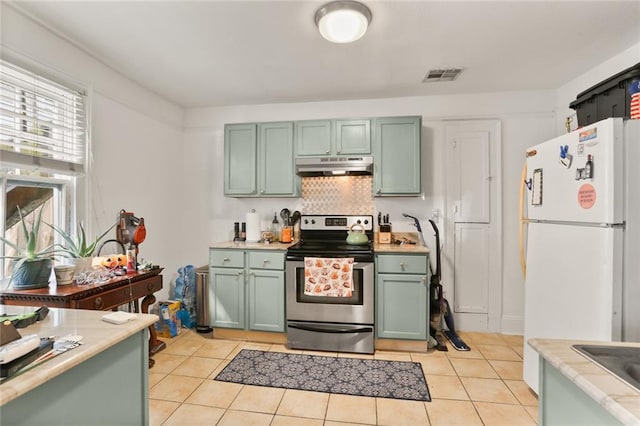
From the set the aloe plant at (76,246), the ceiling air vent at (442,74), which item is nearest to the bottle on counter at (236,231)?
the aloe plant at (76,246)

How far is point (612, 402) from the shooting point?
0.71m

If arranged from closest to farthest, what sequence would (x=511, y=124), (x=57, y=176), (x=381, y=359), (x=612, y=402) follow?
1. (x=612, y=402)
2. (x=57, y=176)
3. (x=381, y=359)
4. (x=511, y=124)

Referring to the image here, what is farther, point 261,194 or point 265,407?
point 261,194

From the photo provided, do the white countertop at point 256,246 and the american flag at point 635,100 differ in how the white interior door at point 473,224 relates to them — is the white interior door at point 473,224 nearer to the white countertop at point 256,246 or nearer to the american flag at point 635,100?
the american flag at point 635,100

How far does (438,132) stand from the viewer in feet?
10.9

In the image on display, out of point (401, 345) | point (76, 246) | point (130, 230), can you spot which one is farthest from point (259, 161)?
point (401, 345)

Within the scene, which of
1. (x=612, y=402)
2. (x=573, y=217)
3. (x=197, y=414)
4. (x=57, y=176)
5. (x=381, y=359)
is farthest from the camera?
(x=381, y=359)

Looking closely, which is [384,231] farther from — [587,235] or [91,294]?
[91,294]

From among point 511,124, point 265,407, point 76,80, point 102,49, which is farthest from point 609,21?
point 76,80

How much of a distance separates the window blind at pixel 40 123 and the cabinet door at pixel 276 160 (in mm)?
1533

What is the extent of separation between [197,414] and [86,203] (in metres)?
1.82

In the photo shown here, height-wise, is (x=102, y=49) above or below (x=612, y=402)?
above

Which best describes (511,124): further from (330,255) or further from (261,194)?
(261,194)

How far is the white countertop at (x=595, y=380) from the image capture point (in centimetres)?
69
